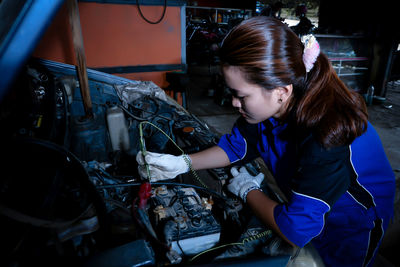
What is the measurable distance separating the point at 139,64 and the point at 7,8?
352 centimetres

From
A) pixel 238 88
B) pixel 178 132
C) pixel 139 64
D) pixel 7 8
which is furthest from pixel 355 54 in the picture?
pixel 7 8

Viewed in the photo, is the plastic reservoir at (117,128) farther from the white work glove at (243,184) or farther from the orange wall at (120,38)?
the orange wall at (120,38)

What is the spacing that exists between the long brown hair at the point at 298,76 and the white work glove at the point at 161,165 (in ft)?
1.94

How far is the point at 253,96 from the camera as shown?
938mm

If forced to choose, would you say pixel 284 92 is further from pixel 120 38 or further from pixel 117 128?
pixel 120 38

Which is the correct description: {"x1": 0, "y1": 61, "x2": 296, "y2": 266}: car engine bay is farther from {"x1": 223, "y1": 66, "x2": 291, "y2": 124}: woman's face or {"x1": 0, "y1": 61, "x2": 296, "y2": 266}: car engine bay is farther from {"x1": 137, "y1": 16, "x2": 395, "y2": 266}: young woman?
{"x1": 223, "y1": 66, "x2": 291, "y2": 124}: woman's face

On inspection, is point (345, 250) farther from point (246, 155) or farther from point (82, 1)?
point (82, 1)

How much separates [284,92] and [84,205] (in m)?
0.95

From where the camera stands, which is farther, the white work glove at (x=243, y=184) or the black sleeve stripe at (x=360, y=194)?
the white work glove at (x=243, y=184)

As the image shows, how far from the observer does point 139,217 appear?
977mm

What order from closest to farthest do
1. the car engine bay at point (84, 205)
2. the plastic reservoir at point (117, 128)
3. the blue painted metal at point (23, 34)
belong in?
the blue painted metal at point (23, 34) → the car engine bay at point (84, 205) → the plastic reservoir at point (117, 128)

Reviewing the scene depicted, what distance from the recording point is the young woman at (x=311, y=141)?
32.8 inches

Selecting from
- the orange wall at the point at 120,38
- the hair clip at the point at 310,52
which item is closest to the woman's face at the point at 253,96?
the hair clip at the point at 310,52

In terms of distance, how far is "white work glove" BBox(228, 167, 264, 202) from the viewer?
1.16 meters
